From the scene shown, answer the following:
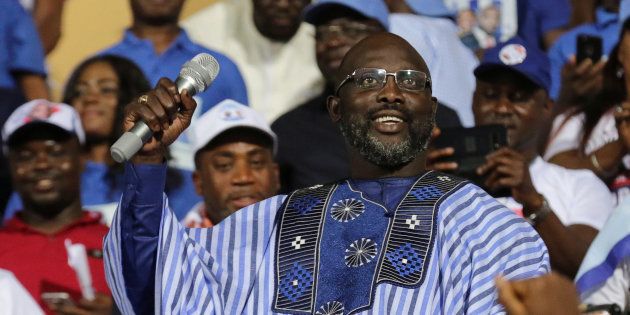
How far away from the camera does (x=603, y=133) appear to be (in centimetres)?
801

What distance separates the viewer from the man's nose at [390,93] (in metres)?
5.27

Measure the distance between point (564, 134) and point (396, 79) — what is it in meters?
3.18

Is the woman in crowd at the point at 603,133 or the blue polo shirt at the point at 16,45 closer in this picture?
the woman in crowd at the point at 603,133

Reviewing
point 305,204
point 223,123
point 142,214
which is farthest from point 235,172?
point 142,214

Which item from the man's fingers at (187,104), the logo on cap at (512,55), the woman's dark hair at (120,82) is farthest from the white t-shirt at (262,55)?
the man's fingers at (187,104)

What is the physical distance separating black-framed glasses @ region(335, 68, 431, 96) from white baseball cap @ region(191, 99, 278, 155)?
217cm

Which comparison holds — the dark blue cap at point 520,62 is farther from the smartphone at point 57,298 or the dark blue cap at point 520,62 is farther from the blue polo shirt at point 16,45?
the blue polo shirt at point 16,45

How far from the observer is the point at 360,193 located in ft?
17.3

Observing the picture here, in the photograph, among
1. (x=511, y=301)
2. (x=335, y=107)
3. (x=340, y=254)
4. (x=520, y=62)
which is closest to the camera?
(x=511, y=301)

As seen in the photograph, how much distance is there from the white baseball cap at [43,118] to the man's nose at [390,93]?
106 inches

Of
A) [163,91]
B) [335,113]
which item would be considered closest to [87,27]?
[335,113]

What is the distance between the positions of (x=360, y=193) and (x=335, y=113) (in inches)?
17.3

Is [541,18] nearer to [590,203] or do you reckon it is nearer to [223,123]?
[590,203]

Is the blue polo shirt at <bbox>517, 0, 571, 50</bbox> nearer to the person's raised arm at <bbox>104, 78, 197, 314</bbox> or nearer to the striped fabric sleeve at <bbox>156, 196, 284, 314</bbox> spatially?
the striped fabric sleeve at <bbox>156, 196, 284, 314</bbox>
